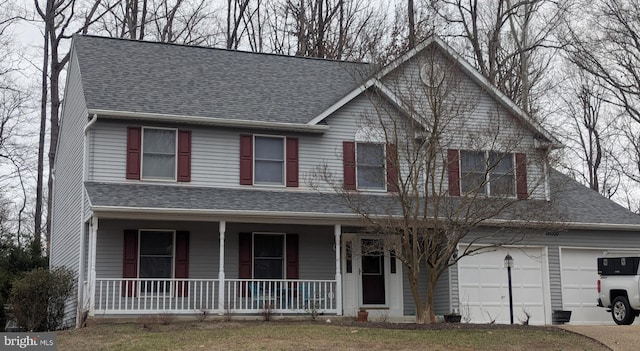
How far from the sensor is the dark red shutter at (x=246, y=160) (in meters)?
21.8

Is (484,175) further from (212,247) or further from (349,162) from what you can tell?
(212,247)

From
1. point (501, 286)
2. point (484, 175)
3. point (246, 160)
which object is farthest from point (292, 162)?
point (501, 286)

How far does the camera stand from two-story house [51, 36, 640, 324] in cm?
1994

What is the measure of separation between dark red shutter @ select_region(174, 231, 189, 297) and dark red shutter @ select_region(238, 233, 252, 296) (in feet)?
4.39

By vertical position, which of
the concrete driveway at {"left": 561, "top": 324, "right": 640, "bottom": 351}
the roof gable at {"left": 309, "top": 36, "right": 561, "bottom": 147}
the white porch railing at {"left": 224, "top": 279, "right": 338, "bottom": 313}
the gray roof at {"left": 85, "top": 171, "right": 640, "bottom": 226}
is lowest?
the concrete driveway at {"left": 561, "top": 324, "right": 640, "bottom": 351}

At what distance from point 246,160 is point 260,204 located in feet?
5.52

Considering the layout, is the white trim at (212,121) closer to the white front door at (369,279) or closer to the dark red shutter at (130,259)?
the dark red shutter at (130,259)

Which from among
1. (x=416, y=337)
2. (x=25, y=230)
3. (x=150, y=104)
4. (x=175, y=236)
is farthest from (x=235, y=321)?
(x=25, y=230)

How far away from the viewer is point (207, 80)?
77.4ft

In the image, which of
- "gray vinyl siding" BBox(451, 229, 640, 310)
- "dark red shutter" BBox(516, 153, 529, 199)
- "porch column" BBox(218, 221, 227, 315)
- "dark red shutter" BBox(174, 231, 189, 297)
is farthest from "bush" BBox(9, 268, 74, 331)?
"dark red shutter" BBox(516, 153, 529, 199)

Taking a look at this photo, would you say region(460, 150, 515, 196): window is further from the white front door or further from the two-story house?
the white front door

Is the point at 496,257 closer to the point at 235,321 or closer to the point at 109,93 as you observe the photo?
the point at 235,321

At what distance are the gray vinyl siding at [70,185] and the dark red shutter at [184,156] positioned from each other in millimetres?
2403

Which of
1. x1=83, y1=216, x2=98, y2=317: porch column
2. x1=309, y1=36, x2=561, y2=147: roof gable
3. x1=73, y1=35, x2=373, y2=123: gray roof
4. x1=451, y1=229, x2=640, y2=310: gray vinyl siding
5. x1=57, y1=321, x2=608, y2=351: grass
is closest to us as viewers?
x1=57, y1=321, x2=608, y2=351: grass
